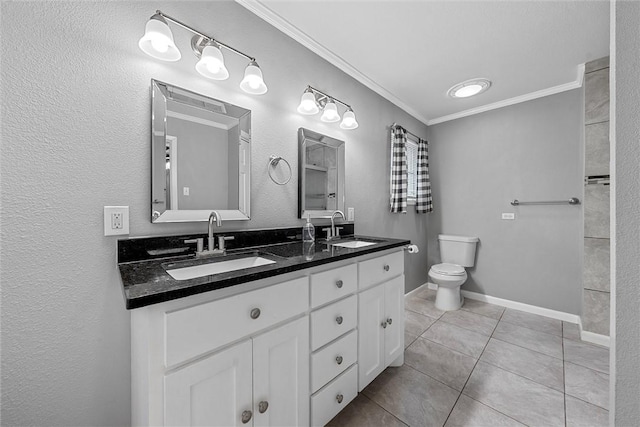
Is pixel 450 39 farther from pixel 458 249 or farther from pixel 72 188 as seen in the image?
pixel 72 188

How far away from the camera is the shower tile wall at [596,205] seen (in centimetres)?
199

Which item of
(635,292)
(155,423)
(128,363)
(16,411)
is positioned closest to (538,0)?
(635,292)

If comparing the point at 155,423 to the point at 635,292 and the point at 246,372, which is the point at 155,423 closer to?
the point at 246,372

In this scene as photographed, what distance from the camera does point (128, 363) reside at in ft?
3.56

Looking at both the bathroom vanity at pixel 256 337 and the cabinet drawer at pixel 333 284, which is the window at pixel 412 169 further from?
the cabinet drawer at pixel 333 284

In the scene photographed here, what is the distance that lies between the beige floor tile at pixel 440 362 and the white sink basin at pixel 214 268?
1392 millimetres

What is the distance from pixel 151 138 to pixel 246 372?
3.67 feet

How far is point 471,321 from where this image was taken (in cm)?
242

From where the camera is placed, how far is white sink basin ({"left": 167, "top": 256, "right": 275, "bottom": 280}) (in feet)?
3.47

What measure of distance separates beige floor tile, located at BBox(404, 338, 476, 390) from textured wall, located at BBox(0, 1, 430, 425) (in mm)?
1736

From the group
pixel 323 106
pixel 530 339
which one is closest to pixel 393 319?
pixel 530 339

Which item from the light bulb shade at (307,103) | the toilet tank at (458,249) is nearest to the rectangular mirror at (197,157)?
the light bulb shade at (307,103)

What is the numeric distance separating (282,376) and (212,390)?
0.29 m

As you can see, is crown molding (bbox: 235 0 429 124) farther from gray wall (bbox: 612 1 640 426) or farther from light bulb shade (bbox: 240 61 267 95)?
gray wall (bbox: 612 1 640 426)
